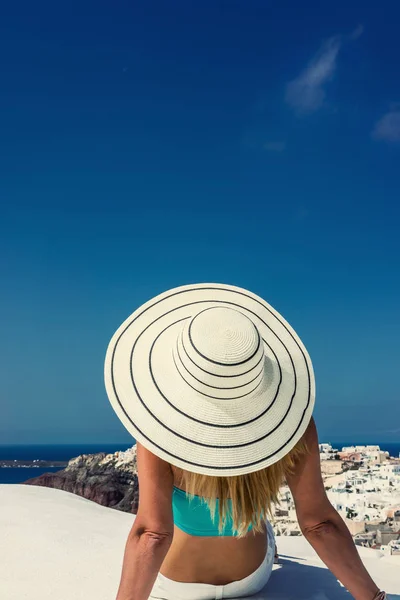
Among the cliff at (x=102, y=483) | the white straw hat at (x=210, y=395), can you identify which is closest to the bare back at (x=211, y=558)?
the white straw hat at (x=210, y=395)

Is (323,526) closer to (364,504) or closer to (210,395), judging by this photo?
(210,395)

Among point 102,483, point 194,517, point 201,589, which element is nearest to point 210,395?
point 194,517

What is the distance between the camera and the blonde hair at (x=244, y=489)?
1.75 m

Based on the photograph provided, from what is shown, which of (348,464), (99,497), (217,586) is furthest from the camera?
(348,464)

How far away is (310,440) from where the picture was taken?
6.03 ft

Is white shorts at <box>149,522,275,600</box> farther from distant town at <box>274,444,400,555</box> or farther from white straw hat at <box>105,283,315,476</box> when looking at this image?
distant town at <box>274,444,400,555</box>

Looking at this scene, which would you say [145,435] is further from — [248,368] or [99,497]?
[99,497]

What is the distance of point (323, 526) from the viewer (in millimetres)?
1849

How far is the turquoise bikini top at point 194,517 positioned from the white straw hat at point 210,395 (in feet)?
1.19

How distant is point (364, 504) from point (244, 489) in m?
6.81

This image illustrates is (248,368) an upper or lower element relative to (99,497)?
upper

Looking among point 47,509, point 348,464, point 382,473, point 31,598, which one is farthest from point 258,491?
point 348,464

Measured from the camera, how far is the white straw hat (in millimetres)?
1582

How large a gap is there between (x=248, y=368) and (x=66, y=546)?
7.70 feet
